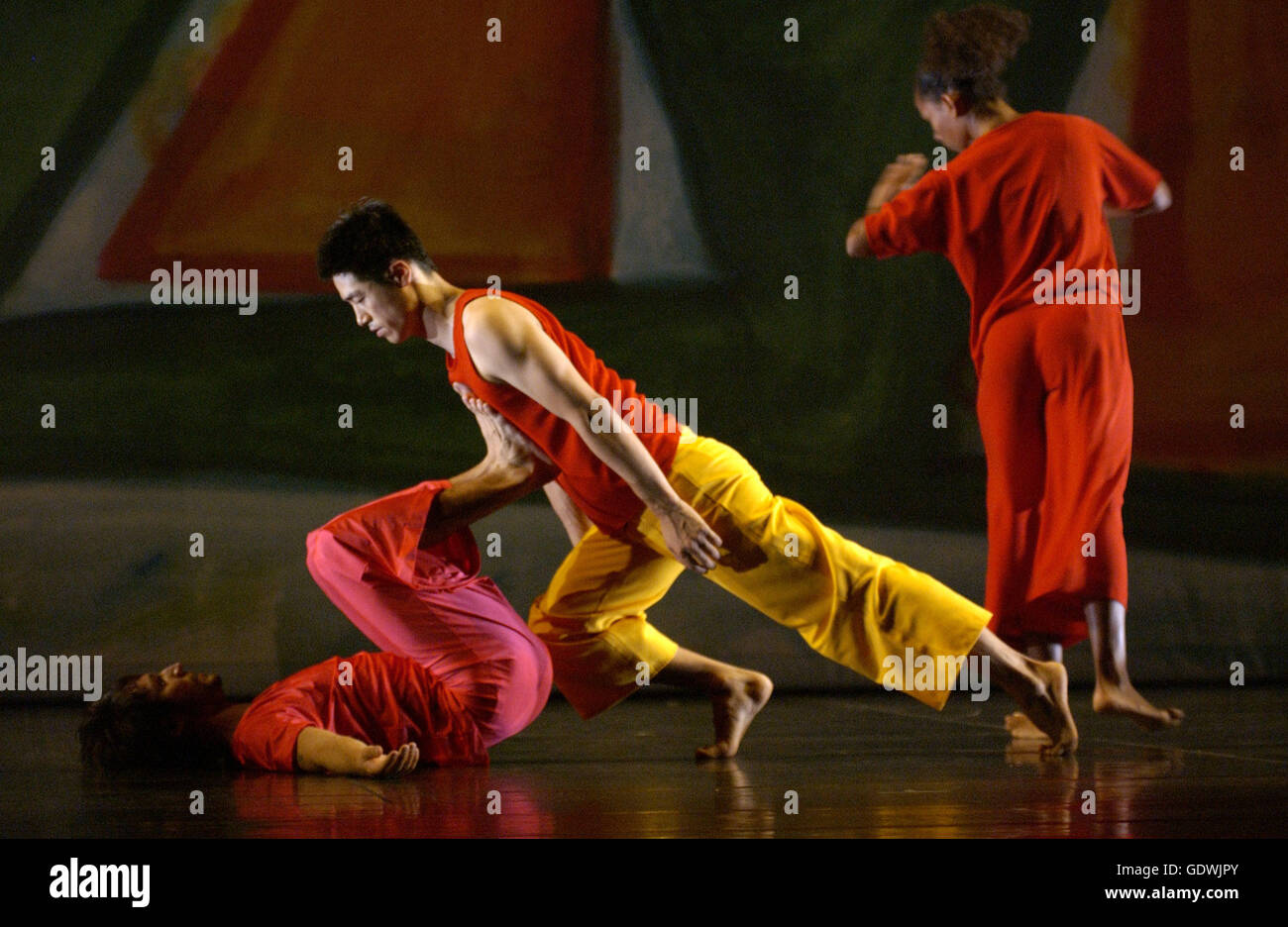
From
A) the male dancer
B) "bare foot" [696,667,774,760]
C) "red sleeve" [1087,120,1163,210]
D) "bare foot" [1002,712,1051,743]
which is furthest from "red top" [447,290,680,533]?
"red sleeve" [1087,120,1163,210]

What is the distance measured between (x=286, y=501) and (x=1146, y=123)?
288 cm

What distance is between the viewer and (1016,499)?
3104mm

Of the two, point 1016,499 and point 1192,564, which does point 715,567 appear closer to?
point 1016,499

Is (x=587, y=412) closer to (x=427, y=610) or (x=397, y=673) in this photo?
(x=427, y=610)

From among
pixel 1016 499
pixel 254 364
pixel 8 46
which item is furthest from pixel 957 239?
pixel 8 46

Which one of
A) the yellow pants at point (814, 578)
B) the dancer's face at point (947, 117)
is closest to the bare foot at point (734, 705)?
the yellow pants at point (814, 578)

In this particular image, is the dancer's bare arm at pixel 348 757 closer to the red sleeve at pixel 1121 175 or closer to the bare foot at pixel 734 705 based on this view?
the bare foot at pixel 734 705

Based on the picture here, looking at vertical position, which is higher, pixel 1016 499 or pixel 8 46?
pixel 8 46

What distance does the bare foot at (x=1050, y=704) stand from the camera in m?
2.68

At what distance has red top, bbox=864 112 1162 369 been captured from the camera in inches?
120

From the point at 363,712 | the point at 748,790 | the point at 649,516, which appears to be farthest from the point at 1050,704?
the point at 363,712

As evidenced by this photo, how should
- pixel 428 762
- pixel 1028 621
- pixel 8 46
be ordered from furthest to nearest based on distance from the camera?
pixel 8 46 → pixel 1028 621 → pixel 428 762

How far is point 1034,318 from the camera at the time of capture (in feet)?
9.95

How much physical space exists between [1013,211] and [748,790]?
1.44m
